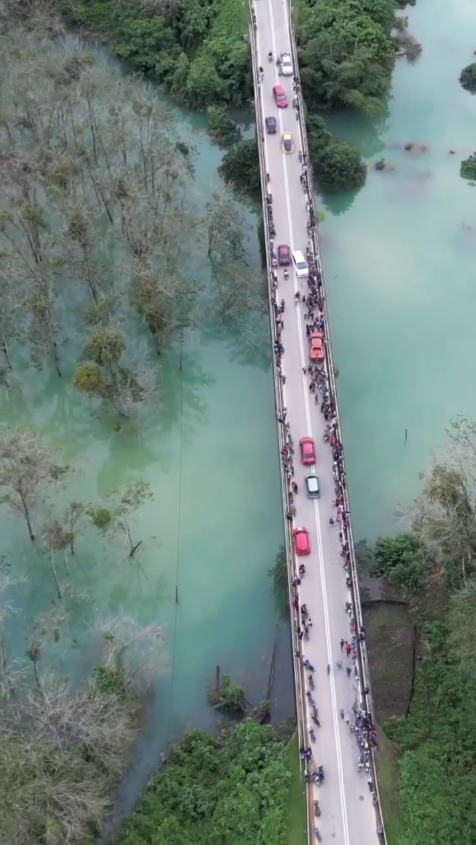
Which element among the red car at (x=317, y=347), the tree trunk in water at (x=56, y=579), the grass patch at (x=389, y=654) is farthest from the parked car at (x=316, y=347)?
the tree trunk in water at (x=56, y=579)

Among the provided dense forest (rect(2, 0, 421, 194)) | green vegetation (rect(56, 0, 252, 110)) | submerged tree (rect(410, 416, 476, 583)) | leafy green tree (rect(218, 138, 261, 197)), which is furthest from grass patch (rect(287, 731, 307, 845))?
green vegetation (rect(56, 0, 252, 110))

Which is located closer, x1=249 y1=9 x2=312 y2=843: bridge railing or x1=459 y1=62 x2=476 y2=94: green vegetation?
x1=249 y1=9 x2=312 y2=843: bridge railing

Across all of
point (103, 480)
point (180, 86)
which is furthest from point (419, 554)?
point (180, 86)

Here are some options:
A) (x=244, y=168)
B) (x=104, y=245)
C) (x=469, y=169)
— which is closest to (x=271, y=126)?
(x=244, y=168)

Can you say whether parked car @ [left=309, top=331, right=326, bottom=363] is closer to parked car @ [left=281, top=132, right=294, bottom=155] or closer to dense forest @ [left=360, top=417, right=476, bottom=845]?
dense forest @ [left=360, top=417, right=476, bottom=845]

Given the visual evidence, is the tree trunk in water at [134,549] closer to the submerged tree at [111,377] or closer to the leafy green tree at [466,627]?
the submerged tree at [111,377]

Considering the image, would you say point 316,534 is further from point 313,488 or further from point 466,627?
point 466,627
